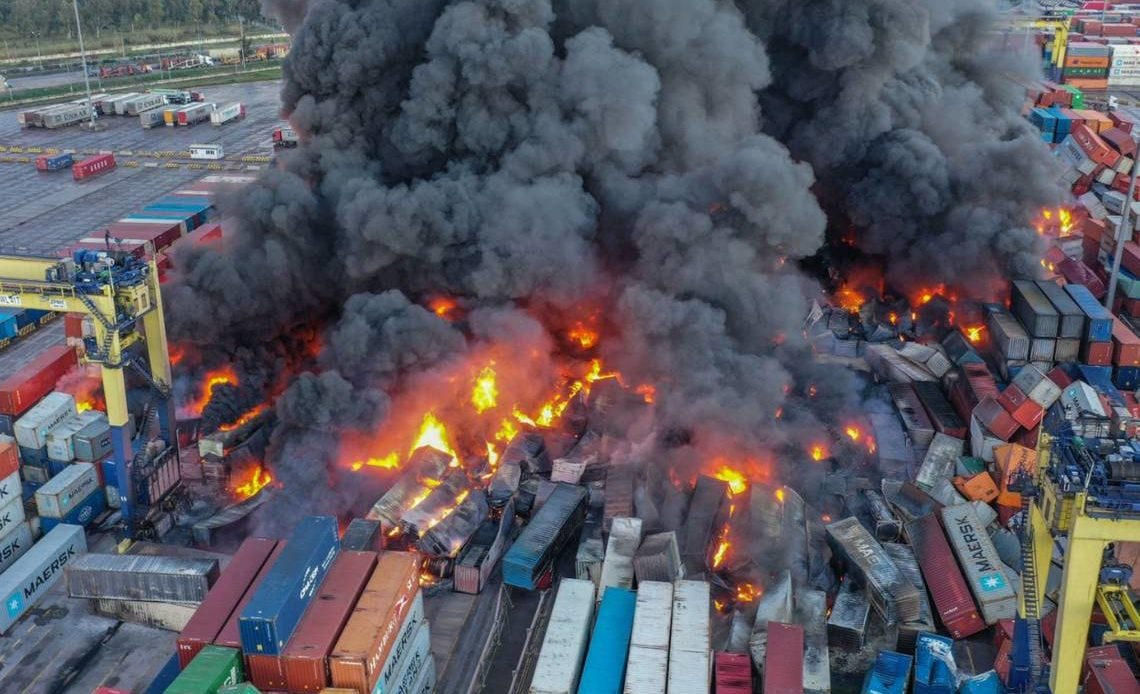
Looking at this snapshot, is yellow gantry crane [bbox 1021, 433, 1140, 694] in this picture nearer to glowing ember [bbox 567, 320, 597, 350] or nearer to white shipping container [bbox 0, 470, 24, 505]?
glowing ember [bbox 567, 320, 597, 350]

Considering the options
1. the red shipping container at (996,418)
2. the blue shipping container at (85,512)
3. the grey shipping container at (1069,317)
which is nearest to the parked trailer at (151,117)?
the blue shipping container at (85,512)

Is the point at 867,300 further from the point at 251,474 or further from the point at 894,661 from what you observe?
the point at 251,474

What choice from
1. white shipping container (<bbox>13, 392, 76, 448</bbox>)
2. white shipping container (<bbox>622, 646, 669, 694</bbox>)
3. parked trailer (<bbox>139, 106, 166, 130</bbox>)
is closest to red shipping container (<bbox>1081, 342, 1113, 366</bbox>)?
white shipping container (<bbox>622, 646, 669, 694</bbox>)

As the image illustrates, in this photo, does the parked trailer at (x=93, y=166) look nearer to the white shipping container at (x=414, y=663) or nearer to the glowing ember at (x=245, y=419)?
the glowing ember at (x=245, y=419)

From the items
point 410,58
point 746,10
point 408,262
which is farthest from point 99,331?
point 746,10

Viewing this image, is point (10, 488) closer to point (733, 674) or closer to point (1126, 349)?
point (733, 674)
